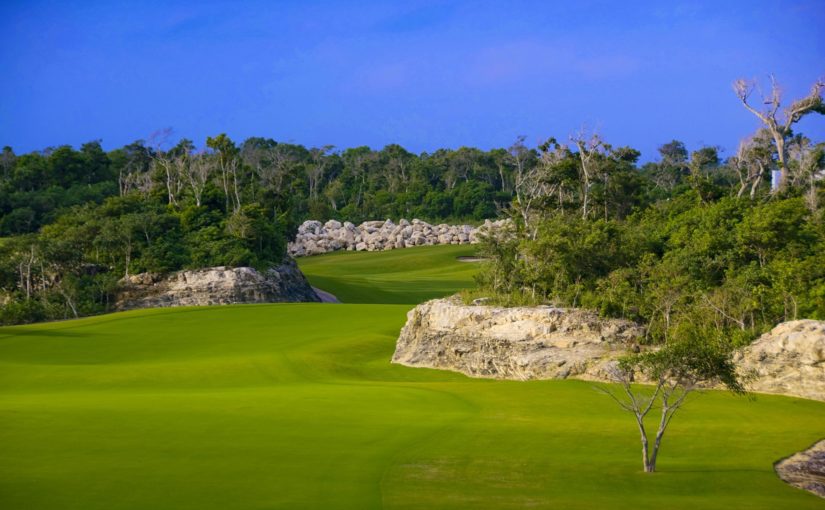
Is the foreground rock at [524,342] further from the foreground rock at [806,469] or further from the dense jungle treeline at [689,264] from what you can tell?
the foreground rock at [806,469]

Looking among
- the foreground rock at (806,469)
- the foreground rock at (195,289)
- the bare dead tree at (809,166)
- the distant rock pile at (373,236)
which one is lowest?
the foreground rock at (806,469)

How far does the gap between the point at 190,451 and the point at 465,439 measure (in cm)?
816

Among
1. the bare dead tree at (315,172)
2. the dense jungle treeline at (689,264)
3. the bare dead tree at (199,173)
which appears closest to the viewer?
the dense jungle treeline at (689,264)

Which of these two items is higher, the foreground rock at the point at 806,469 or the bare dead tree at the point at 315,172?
the bare dead tree at the point at 315,172

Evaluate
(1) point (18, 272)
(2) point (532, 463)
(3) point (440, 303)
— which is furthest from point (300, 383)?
(1) point (18, 272)

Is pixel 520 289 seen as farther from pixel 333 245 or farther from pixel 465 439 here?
pixel 333 245

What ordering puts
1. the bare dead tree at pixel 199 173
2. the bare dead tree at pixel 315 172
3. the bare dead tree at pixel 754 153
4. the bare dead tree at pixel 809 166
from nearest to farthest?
1. the bare dead tree at pixel 809 166
2. the bare dead tree at pixel 754 153
3. the bare dead tree at pixel 199 173
4. the bare dead tree at pixel 315 172

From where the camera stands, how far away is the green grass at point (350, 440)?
19734 mm

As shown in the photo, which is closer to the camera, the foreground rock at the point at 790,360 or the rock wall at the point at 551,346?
the foreground rock at the point at 790,360

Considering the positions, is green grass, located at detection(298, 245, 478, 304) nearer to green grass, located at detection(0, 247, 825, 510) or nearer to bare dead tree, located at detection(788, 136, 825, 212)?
bare dead tree, located at detection(788, 136, 825, 212)

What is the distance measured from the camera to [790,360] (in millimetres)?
35844

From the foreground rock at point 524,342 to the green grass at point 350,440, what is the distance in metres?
1.37

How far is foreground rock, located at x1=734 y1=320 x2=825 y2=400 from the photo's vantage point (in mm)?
35031

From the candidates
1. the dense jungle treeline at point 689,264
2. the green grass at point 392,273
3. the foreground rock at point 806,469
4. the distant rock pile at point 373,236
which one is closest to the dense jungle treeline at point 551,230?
the dense jungle treeline at point 689,264
